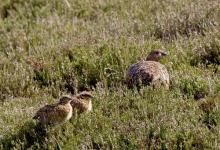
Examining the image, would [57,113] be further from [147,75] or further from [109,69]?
[109,69]

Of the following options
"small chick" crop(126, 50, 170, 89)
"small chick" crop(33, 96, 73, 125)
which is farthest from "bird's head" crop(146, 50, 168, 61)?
"small chick" crop(33, 96, 73, 125)

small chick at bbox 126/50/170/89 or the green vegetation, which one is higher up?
small chick at bbox 126/50/170/89

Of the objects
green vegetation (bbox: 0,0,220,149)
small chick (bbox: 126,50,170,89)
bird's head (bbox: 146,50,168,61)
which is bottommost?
green vegetation (bbox: 0,0,220,149)

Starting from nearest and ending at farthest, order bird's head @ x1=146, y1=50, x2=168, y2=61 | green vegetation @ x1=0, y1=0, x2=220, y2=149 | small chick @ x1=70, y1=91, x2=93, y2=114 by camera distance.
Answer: green vegetation @ x1=0, y1=0, x2=220, y2=149 → small chick @ x1=70, y1=91, x2=93, y2=114 → bird's head @ x1=146, y1=50, x2=168, y2=61

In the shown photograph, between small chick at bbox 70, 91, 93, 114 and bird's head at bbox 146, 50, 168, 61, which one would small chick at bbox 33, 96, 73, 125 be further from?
bird's head at bbox 146, 50, 168, 61

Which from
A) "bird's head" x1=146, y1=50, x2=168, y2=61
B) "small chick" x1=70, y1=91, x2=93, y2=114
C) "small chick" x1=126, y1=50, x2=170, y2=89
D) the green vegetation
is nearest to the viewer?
the green vegetation

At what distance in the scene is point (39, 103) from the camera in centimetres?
685

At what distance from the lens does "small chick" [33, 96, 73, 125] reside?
5457mm

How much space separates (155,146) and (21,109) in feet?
6.60

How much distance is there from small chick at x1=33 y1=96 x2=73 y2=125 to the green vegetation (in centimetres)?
12

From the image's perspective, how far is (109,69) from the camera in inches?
297

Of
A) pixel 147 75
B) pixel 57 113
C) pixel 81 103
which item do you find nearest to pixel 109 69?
pixel 147 75

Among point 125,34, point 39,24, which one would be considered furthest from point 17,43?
point 125,34

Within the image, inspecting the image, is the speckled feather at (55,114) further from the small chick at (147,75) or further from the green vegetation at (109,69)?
the small chick at (147,75)
